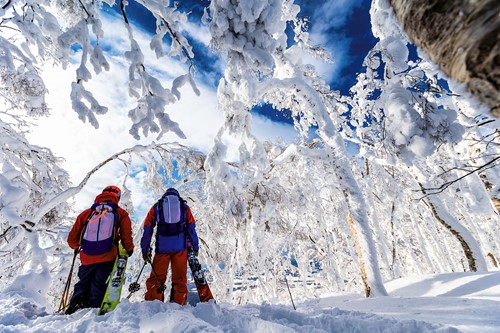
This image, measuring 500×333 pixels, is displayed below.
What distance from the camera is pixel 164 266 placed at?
4250 millimetres

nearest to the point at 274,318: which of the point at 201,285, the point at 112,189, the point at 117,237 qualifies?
the point at 201,285

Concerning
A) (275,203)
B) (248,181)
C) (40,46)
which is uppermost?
(40,46)

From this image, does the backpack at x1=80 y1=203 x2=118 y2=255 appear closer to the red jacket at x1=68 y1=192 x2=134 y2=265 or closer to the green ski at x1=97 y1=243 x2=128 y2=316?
the red jacket at x1=68 y1=192 x2=134 y2=265

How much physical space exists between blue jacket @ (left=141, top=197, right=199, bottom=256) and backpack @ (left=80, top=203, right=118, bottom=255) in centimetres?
Result: 47

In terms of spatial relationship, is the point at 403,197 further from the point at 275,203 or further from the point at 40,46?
the point at 40,46

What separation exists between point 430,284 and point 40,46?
820cm

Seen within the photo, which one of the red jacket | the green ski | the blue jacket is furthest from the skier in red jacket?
the blue jacket

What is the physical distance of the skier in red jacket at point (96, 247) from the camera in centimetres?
399

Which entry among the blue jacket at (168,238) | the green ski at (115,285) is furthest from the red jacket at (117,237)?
the blue jacket at (168,238)

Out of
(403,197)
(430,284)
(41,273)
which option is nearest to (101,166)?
(41,273)

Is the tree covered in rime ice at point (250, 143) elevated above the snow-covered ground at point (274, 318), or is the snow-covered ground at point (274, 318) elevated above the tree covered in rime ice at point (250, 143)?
the tree covered in rime ice at point (250, 143)

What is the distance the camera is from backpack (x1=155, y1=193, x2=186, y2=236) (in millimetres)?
4344

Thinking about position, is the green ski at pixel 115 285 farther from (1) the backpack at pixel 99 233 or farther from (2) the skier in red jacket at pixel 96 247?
(1) the backpack at pixel 99 233

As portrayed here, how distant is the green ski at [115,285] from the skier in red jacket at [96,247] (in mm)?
113
